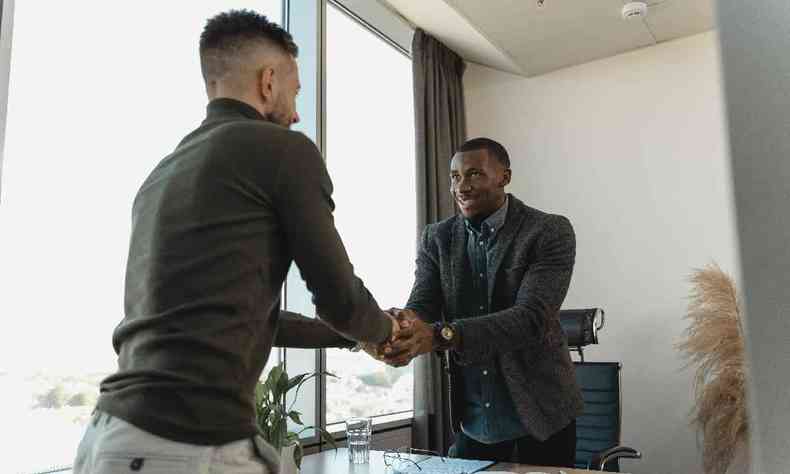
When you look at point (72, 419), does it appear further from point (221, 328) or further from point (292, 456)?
point (221, 328)

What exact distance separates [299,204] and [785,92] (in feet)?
2.69

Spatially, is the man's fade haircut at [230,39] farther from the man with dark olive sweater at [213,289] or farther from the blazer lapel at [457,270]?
the blazer lapel at [457,270]

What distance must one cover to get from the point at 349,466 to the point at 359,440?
0.28 feet

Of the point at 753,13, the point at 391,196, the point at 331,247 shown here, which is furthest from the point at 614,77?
the point at 753,13

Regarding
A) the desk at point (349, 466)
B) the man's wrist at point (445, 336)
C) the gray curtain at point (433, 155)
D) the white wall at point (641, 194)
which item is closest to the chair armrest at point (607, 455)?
the desk at point (349, 466)

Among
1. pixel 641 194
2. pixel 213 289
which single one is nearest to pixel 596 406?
pixel 641 194

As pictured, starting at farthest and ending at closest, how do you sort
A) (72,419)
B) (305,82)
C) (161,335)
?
(305,82) < (72,419) < (161,335)

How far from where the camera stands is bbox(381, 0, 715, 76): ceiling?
386 centimetres

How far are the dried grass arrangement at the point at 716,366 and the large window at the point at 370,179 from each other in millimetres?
1654

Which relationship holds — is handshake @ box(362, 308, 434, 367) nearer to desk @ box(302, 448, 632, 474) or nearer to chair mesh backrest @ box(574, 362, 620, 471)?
desk @ box(302, 448, 632, 474)

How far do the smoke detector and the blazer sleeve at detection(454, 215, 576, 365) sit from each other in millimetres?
2106

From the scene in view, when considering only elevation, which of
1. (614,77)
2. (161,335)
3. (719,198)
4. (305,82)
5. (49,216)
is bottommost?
(161,335)

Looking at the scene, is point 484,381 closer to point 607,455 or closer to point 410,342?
point 410,342

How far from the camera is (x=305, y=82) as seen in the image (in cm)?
363
